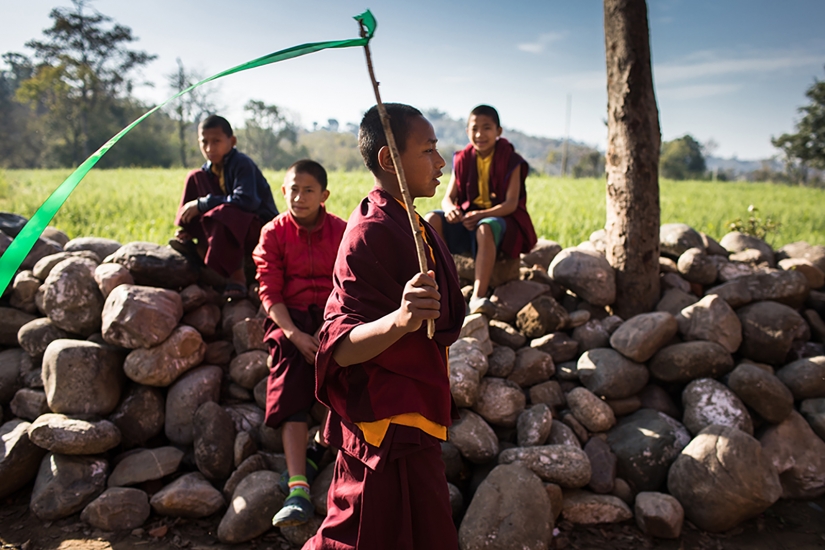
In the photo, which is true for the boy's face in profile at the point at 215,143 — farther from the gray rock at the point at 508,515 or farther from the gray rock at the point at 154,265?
the gray rock at the point at 508,515

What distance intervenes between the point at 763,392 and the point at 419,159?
2907 millimetres

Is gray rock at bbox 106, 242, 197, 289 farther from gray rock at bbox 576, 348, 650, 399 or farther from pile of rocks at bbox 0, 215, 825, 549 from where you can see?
gray rock at bbox 576, 348, 650, 399

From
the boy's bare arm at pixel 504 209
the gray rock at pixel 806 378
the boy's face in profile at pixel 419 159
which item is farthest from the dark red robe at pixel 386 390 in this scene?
the gray rock at pixel 806 378

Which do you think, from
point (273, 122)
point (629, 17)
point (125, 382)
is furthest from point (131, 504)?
point (273, 122)

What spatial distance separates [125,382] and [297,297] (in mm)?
1384

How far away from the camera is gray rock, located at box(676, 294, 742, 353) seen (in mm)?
3756

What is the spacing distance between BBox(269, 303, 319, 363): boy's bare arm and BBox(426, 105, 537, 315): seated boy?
4.43 ft

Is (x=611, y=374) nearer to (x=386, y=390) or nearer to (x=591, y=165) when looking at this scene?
(x=386, y=390)

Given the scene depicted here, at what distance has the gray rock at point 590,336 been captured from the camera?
13.1ft

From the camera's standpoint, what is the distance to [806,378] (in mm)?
3629

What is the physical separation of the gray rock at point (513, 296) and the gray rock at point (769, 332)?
4.50 ft

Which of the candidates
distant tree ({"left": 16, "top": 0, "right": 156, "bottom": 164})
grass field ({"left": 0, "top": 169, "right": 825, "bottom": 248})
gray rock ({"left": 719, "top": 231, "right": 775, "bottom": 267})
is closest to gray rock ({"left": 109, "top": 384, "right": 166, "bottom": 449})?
grass field ({"left": 0, "top": 169, "right": 825, "bottom": 248})

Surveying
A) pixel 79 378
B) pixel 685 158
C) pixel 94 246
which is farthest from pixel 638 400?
pixel 685 158

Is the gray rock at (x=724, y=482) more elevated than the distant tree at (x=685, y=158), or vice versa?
the distant tree at (x=685, y=158)
